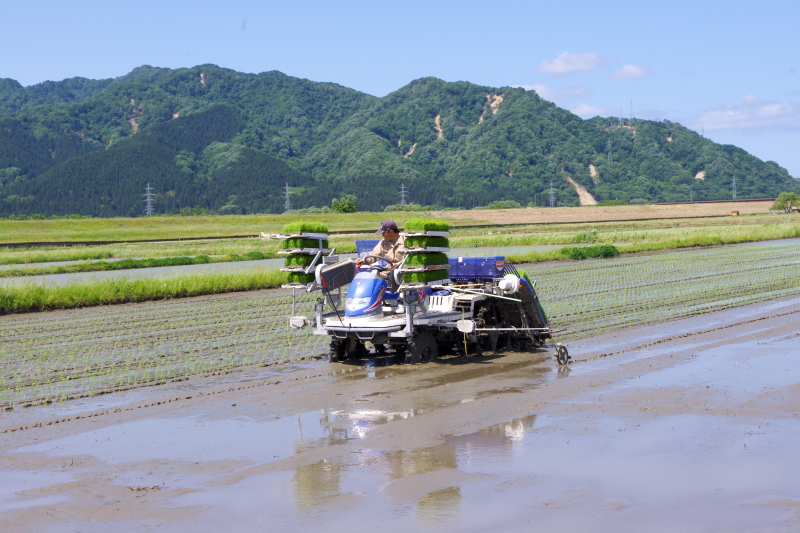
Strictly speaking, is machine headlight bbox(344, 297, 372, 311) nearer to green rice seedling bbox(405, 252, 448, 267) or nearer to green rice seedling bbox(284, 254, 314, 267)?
green rice seedling bbox(405, 252, 448, 267)

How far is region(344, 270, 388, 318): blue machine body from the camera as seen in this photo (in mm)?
12633

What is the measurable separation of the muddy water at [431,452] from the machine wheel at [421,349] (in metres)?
Answer: 0.38

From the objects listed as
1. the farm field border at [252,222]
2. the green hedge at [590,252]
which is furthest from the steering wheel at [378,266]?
the farm field border at [252,222]

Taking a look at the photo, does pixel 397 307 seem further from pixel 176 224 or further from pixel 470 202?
pixel 470 202

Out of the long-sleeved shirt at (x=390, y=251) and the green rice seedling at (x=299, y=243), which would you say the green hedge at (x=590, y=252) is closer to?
the long-sleeved shirt at (x=390, y=251)

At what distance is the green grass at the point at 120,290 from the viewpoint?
22.8 metres

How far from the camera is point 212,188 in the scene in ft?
556

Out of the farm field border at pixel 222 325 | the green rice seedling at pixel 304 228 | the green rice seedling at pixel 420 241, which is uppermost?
the green rice seedling at pixel 304 228

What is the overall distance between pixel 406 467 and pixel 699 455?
2.67m

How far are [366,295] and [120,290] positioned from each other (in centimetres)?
1390

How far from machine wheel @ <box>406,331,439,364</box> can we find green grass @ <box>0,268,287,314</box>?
13.5 metres

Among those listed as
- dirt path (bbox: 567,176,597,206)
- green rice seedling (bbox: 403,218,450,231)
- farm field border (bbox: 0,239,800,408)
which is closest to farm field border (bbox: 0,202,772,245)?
farm field border (bbox: 0,239,800,408)

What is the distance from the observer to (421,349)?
13.1 m

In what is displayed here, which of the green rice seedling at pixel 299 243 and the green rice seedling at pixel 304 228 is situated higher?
the green rice seedling at pixel 304 228
